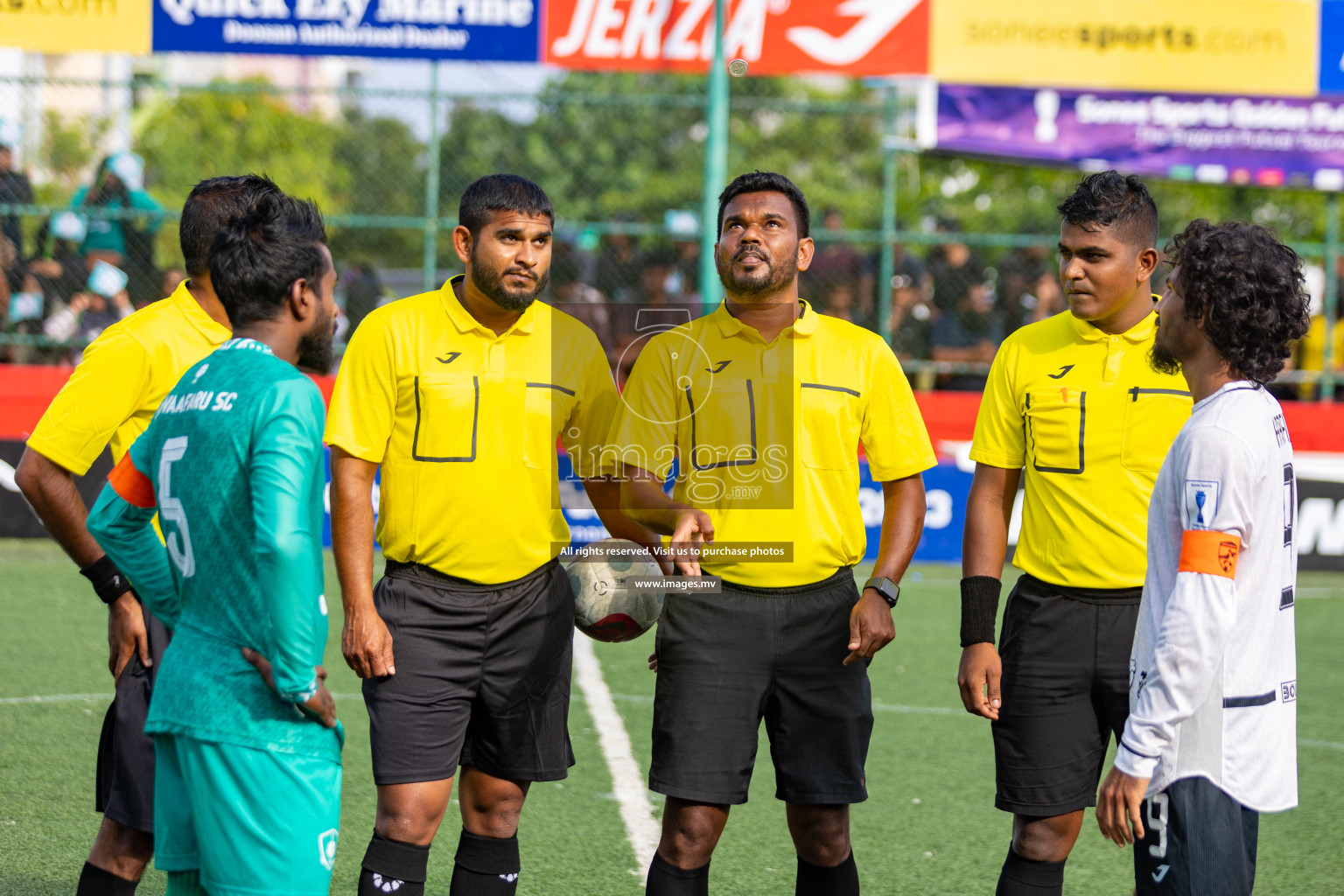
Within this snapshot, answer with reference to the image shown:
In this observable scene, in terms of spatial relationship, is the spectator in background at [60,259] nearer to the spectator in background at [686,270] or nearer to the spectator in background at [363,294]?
the spectator in background at [363,294]

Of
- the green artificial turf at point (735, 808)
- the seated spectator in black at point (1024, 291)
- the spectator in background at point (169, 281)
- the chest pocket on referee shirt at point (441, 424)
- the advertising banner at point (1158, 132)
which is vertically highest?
the advertising banner at point (1158, 132)

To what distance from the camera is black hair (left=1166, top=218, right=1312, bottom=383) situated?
2.95 m

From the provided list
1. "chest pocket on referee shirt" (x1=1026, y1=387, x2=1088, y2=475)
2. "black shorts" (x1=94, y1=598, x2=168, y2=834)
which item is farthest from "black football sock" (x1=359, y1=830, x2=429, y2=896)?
"chest pocket on referee shirt" (x1=1026, y1=387, x2=1088, y2=475)

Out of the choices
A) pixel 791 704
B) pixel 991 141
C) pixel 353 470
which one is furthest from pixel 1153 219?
pixel 991 141

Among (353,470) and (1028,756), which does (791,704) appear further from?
(353,470)

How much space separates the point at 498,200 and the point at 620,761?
10.3 feet

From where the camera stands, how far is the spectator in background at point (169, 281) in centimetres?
1155

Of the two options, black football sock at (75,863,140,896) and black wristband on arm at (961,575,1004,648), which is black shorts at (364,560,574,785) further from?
black wristband on arm at (961,575,1004,648)

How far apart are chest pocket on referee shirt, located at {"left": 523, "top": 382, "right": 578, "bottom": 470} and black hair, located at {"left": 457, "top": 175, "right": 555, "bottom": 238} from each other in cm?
49

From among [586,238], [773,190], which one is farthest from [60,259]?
[773,190]

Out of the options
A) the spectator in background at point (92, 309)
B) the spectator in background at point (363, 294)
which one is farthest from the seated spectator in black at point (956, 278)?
the spectator in background at point (92, 309)

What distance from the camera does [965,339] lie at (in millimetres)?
13336

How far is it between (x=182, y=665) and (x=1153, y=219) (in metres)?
2.90

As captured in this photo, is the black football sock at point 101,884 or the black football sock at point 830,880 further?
the black football sock at point 830,880
